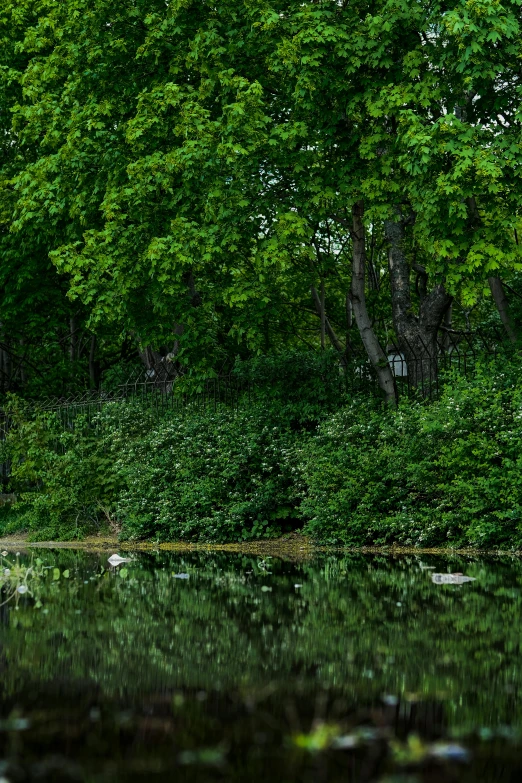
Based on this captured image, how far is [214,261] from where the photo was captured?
1844 centimetres

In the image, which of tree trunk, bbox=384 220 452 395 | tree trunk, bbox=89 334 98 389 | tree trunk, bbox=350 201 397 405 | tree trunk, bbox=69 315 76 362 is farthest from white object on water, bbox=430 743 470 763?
tree trunk, bbox=89 334 98 389

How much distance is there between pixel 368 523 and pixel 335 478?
2.97 feet

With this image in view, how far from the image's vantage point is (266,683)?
4.70 metres

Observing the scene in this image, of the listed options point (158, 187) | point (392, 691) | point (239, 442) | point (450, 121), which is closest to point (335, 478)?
point (239, 442)

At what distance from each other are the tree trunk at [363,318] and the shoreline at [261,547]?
2671 millimetres

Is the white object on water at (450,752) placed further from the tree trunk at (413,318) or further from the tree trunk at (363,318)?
the tree trunk at (413,318)

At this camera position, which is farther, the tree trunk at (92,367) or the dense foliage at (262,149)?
the tree trunk at (92,367)

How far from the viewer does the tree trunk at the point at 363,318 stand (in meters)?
17.0

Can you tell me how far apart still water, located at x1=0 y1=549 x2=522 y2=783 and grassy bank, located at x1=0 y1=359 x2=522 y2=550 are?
4142mm

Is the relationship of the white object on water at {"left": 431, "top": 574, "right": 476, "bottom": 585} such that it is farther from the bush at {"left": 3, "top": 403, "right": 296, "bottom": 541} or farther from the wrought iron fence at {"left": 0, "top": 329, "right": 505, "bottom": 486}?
the bush at {"left": 3, "top": 403, "right": 296, "bottom": 541}

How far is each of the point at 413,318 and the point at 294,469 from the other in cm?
365

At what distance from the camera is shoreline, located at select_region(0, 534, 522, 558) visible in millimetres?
13305

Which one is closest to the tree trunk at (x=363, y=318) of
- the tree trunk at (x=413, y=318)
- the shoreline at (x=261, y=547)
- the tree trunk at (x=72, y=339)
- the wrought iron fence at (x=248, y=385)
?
the wrought iron fence at (x=248, y=385)

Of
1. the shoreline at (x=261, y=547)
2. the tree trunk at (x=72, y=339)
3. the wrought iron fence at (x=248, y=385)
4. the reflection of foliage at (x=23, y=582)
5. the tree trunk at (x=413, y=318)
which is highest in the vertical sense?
the tree trunk at (x=72, y=339)
